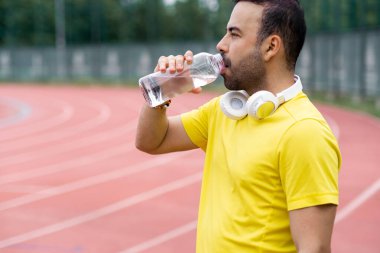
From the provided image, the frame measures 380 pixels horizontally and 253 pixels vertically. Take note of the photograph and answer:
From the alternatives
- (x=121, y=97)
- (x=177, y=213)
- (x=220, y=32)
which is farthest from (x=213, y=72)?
(x=220, y=32)

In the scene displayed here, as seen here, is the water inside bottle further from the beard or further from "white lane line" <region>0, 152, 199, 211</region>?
"white lane line" <region>0, 152, 199, 211</region>

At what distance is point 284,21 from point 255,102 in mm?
276

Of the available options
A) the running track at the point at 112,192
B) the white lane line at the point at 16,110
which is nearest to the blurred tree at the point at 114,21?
the white lane line at the point at 16,110

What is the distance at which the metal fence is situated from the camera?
2227cm

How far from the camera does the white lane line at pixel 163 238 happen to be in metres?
6.61

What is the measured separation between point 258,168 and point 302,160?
0.49 ft

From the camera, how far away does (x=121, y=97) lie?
2856cm

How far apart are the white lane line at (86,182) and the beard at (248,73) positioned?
21.4 ft

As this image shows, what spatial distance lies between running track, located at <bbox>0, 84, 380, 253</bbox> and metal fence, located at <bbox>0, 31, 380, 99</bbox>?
5.09 m

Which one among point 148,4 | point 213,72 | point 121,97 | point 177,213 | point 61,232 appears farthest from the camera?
point 148,4

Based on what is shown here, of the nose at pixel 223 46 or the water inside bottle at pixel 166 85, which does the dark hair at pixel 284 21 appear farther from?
the water inside bottle at pixel 166 85

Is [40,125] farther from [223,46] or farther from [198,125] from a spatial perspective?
[223,46]

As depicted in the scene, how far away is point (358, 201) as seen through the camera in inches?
336

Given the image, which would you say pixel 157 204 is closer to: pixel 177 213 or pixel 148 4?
pixel 177 213
